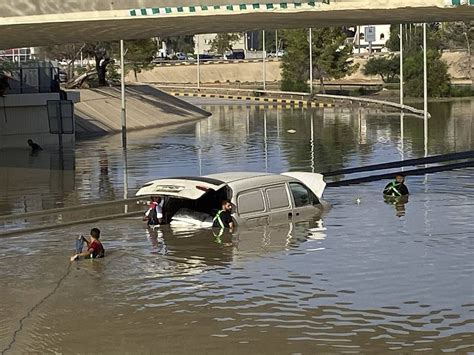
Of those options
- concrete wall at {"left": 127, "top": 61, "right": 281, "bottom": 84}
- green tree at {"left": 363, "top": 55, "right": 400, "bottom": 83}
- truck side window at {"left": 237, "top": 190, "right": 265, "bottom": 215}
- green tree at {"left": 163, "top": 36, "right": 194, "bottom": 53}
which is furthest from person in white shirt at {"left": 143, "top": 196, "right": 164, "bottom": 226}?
green tree at {"left": 163, "top": 36, "right": 194, "bottom": 53}

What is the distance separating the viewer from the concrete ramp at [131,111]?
191 feet

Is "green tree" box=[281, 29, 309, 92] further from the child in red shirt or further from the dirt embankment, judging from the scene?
the child in red shirt

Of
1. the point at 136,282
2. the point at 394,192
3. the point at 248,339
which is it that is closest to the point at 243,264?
the point at 136,282

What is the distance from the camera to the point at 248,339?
553 inches

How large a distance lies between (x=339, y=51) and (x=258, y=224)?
255 ft

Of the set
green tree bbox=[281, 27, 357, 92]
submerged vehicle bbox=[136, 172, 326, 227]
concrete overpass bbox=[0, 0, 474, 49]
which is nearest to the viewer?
concrete overpass bbox=[0, 0, 474, 49]

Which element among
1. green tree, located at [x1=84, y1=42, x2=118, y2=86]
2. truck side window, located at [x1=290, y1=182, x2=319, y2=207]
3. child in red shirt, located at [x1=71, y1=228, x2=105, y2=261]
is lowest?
child in red shirt, located at [x1=71, y1=228, x2=105, y2=261]

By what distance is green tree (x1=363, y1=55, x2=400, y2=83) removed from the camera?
111m

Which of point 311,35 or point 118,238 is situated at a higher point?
point 311,35

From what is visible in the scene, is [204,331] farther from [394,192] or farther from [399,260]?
[394,192]

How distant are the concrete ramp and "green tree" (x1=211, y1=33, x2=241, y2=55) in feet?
286

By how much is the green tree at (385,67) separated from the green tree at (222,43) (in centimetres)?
4588

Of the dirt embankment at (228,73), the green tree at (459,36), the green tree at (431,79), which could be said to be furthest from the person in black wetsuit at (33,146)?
the green tree at (459,36)

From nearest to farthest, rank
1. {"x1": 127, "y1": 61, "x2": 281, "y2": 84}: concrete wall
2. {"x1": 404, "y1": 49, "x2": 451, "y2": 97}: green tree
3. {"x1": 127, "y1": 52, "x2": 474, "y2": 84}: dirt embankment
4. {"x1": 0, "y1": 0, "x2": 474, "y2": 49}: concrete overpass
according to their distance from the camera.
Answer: {"x1": 0, "y1": 0, "x2": 474, "y2": 49}: concrete overpass
{"x1": 404, "y1": 49, "x2": 451, "y2": 97}: green tree
{"x1": 127, "y1": 52, "x2": 474, "y2": 84}: dirt embankment
{"x1": 127, "y1": 61, "x2": 281, "y2": 84}: concrete wall
